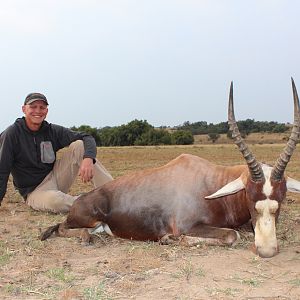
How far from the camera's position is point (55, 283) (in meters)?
4.25

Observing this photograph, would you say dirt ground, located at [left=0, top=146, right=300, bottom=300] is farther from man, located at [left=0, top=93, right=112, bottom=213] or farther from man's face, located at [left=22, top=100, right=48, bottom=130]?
man's face, located at [left=22, top=100, right=48, bottom=130]

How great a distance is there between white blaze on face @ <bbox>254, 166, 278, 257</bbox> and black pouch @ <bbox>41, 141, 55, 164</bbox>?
3.83 m

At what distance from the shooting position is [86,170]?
Answer: 23.6ft

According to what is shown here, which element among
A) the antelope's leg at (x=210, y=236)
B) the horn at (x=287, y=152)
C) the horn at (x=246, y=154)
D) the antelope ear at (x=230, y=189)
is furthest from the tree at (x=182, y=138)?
the horn at (x=287, y=152)

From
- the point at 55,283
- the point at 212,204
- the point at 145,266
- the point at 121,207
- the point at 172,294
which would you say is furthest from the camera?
the point at 121,207

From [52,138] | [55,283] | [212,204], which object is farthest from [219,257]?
[52,138]

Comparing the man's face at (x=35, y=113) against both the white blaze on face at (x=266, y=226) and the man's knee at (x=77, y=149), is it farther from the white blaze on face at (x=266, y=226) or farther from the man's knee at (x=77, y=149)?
the white blaze on face at (x=266, y=226)

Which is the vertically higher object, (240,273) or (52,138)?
(52,138)

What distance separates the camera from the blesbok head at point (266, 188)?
479cm

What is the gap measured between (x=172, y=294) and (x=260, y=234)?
4.25ft

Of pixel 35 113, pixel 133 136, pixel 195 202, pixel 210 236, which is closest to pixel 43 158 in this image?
pixel 35 113

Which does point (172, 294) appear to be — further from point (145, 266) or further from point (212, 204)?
point (212, 204)

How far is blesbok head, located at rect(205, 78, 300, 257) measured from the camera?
4.79 m

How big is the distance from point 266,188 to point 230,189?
0.50 metres
